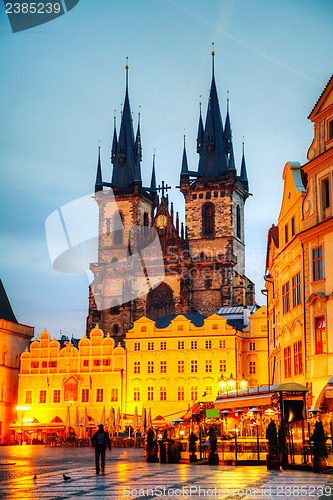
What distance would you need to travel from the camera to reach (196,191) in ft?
305

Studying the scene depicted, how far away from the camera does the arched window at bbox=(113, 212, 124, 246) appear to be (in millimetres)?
95750

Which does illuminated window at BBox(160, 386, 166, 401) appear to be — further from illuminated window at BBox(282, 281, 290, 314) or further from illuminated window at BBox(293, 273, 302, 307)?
illuminated window at BBox(293, 273, 302, 307)

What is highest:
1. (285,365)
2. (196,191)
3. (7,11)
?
(196,191)

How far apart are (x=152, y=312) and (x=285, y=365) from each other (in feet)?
185

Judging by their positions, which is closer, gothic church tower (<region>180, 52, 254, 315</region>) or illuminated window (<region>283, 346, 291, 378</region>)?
illuminated window (<region>283, 346, 291, 378</region>)

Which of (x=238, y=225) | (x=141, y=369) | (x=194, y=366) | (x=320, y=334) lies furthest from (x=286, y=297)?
(x=238, y=225)

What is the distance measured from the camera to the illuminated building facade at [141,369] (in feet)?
234

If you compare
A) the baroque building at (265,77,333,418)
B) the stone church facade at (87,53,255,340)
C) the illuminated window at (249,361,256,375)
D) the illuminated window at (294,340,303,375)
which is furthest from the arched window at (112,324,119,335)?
the illuminated window at (294,340,303,375)

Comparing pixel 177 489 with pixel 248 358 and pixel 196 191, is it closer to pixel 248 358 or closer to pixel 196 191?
pixel 248 358

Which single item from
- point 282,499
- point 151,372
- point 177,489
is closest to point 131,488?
point 177,489

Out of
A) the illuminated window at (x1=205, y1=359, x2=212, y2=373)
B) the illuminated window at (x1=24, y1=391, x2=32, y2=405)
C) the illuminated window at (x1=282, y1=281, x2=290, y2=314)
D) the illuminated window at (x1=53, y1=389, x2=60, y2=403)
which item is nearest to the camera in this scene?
the illuminated window at (x1=282, y1=281, x2=290, y2=314)

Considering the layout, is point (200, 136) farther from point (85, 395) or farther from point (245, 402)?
point (245, 402)

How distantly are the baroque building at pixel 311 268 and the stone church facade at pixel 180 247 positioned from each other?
51.7 m

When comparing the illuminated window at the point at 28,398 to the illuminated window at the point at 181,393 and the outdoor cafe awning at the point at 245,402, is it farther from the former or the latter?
the outdoor cafe awning at the point at 245,402
